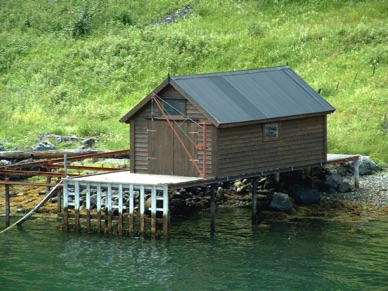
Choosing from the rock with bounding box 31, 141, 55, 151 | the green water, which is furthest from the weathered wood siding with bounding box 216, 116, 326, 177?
the rock with bounding box 31, 141, 55, 151

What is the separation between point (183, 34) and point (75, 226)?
33328mm

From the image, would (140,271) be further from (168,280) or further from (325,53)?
(325,53)

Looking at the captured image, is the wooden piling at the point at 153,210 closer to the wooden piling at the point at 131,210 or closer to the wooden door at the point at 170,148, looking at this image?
the wooden piling at the point at 131,210

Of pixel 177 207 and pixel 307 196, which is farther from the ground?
pixel 307 196

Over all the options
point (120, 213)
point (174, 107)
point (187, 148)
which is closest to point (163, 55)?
point (174, 107)

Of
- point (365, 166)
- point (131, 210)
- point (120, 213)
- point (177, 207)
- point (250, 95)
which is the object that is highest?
point (250, 95)

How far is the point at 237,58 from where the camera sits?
7269 cm

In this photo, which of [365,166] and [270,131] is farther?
[365,166]

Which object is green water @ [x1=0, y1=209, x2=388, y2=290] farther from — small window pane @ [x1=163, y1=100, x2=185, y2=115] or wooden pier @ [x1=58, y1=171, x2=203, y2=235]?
small window pane @ [x1=163, y1=100, x2=185, y2=115]

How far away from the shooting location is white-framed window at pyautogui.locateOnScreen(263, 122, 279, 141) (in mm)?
46750

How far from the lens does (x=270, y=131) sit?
47062mm

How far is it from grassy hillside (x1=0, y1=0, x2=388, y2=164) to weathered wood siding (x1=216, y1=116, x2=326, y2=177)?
7.96 meters

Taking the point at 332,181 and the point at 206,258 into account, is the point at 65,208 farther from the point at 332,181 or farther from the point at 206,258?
the point at 332,181

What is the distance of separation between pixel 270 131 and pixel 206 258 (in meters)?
8.29
